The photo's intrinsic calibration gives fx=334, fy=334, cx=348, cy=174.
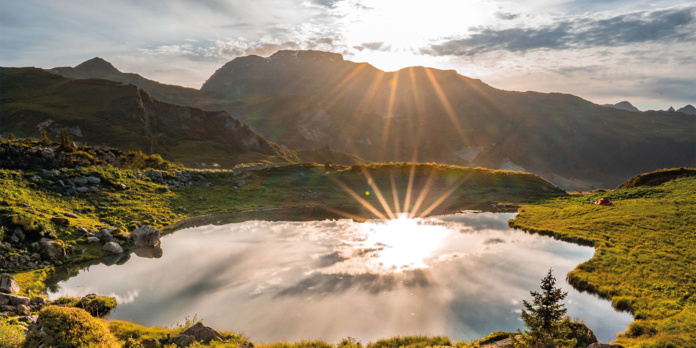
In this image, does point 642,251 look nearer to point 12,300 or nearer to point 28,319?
point 28,319

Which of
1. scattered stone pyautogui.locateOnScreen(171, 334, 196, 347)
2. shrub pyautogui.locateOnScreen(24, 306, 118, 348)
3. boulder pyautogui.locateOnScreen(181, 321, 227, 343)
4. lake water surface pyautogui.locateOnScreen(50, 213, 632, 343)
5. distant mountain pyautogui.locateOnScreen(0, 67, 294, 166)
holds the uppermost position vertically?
distant mountain pyautogui.locateOnScreen(0, 67, 294, 166)

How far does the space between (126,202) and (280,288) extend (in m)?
30.6

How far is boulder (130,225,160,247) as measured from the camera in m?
33.3

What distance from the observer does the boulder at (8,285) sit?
65.1 feet

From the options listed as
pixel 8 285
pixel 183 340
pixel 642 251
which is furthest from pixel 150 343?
pixel 642 251

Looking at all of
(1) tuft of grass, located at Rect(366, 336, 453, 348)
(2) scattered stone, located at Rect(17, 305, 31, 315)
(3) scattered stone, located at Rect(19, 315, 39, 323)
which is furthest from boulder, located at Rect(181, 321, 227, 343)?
(2) scattered stone, located at Rect(17, 305, 31, 315)

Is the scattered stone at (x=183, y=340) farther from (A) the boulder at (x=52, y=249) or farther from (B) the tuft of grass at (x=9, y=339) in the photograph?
(A) the boulder at (x=52, y=249)

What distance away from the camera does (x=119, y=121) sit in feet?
487

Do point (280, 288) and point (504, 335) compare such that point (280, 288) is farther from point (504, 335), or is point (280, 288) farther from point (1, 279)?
point (1, 279)

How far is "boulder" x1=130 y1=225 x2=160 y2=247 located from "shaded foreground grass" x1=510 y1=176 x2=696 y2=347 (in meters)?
37.6

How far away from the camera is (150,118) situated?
163 meters

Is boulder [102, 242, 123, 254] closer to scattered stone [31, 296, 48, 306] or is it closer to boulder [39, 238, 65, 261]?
boulder [39, 238, 65, 261]

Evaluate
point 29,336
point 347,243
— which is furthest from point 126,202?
point 29,336

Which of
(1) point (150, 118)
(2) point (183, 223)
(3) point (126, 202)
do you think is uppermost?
(1) point (150, 118)
